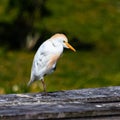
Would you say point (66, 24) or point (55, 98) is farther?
point (66, 24)

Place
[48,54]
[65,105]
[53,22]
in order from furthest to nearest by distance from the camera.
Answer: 1. [53,22]
2. [48,54]
3. [65,105]

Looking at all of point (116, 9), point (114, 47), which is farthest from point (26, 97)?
point (116, 9)

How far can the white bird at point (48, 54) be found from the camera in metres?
5.81

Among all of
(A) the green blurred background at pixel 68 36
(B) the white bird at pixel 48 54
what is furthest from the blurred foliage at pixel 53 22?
(B) the white bird at pixel 48 54

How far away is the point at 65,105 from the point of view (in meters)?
5.00

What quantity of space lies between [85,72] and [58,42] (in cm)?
859

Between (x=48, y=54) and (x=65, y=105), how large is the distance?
3.11ft

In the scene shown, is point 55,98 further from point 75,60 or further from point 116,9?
point 116,9

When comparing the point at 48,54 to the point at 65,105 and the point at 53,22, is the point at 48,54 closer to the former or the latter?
the point at 65,105

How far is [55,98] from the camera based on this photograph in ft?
17.5

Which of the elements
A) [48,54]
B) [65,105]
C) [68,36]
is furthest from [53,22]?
[65,105]

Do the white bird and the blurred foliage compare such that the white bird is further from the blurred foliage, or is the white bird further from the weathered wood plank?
the blurred foliage

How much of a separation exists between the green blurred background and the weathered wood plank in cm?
736

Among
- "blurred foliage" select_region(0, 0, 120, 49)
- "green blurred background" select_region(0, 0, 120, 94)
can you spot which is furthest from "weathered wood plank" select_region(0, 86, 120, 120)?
"blurred foliage" select_region(0, 0, 120, 49)
